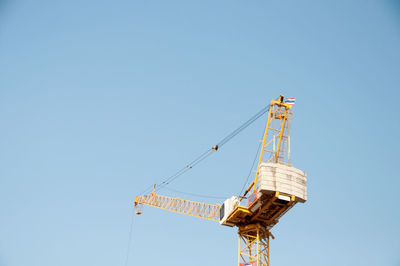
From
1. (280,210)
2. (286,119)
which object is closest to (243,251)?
(280,210)

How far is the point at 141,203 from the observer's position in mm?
129625

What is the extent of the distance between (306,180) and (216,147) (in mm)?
30283

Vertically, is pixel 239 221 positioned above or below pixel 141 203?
below

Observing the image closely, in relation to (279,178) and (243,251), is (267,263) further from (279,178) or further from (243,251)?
(279,178)

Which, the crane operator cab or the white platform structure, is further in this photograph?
the crane operator cab

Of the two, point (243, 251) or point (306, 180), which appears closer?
point (306, 180)

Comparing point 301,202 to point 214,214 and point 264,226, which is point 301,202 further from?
point 214,214

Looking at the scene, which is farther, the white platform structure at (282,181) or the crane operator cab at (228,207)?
the crane operator cab at (228,207)

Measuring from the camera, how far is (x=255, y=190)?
84.9 metres

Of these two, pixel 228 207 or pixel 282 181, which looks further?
pixel 228 207

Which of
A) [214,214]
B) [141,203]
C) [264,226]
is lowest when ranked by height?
[264,226]

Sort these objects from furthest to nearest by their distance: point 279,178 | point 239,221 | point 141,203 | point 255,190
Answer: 1. point 141,203
2. point 239,221
3. point 255,190
4. point 279,178

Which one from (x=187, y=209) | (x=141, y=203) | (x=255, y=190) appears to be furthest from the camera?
(x=141, y=203)

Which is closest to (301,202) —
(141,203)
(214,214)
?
(214,214)
